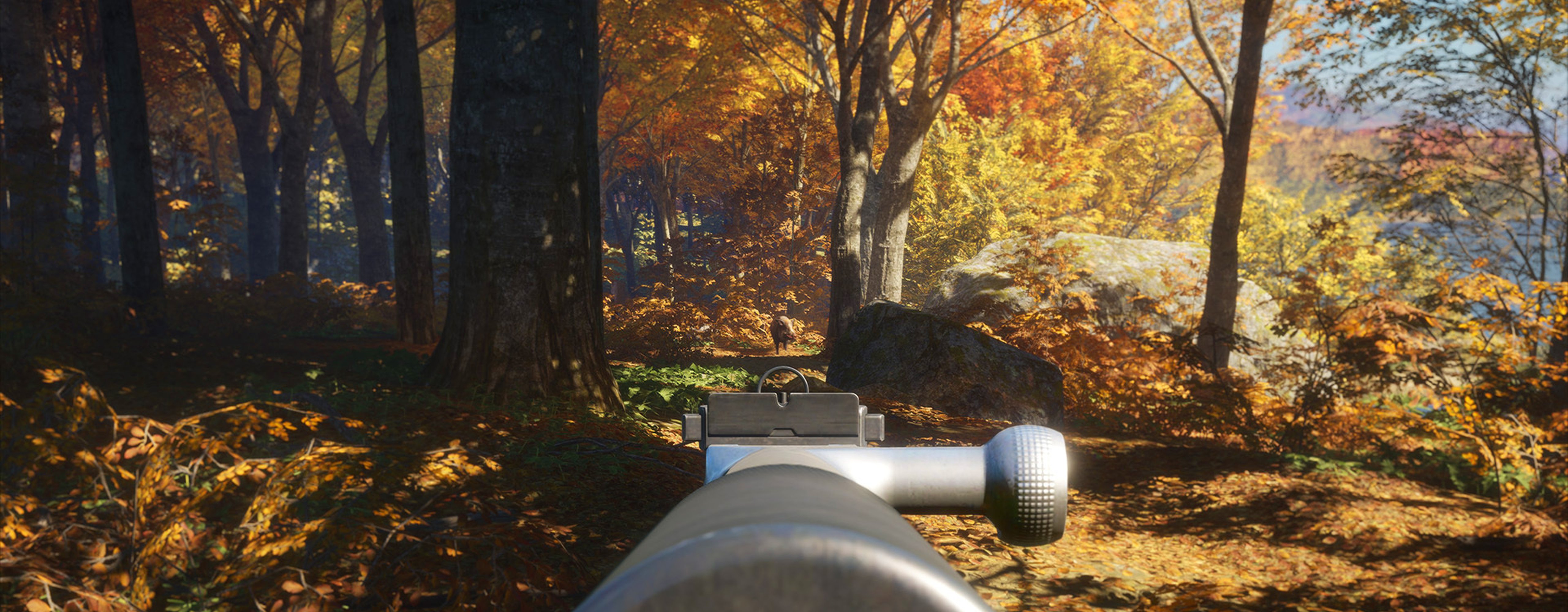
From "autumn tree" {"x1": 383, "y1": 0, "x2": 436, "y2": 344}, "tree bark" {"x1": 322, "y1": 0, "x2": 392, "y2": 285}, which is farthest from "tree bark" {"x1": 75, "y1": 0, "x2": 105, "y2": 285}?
"autumn tree" {"x1": 383, "y1": 0, "x2": 436, "y2": 344}

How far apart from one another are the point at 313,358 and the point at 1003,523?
12241 millimetres

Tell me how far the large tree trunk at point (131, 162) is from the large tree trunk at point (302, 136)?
5608 millimetres

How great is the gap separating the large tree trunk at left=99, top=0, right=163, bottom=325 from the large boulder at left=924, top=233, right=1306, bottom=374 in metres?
11.7

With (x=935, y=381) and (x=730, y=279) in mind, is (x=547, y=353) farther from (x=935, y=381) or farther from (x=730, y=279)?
(x=730, y=279)

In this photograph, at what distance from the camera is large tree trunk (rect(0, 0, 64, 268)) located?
37.9 feet

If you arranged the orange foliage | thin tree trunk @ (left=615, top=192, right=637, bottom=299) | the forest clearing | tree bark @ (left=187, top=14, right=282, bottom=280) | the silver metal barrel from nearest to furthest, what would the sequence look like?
1. the silver metal barrel
2. the orange foliage
3. the forest clearing
4. tree bark @ (left=187, top=14, right=282, bottom=280)
5. thin tree trunk @ (left=615, top=192, right=637, bottom=299)

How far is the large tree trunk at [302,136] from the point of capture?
16.8m

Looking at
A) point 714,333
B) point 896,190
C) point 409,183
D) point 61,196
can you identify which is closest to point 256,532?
point 409,183

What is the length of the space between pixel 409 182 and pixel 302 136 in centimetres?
778

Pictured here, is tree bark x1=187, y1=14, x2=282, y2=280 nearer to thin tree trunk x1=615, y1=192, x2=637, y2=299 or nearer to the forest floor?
thin tree trunk x1=615, y1=192, x2=637, y2=299

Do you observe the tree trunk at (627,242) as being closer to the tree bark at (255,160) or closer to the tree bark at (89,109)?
the tree bark at (255,160)

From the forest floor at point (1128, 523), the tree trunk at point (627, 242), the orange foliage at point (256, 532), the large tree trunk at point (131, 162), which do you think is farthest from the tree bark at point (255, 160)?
the orange foliage at point (256, 532)

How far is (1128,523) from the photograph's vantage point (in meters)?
7.29

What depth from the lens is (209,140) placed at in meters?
29.2
